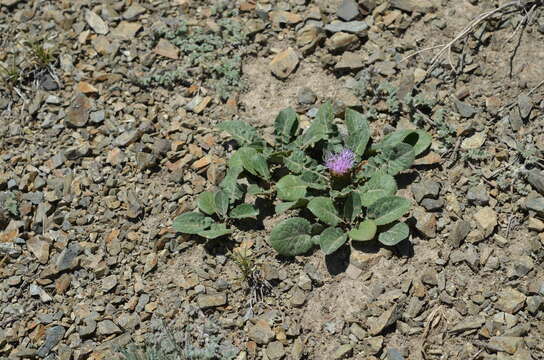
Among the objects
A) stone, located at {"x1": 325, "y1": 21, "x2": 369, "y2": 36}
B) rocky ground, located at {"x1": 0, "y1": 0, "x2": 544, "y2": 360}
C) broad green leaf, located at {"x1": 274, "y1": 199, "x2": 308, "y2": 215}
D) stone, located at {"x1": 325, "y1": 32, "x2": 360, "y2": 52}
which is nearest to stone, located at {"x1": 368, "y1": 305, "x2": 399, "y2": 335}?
rocky ground, located at {"x1": 0, "y1": 0, "x2": 544, "y2": 360}

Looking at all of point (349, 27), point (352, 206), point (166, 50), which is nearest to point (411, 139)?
point (352, 206)

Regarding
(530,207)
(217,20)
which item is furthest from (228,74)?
(530,207)

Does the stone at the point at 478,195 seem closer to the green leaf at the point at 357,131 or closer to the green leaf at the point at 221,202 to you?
the green leaf at the point at 357,131


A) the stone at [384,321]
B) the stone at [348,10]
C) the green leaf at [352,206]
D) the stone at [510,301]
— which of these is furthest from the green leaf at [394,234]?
the stone at [348,10]

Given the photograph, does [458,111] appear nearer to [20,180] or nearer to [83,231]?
[83,231]

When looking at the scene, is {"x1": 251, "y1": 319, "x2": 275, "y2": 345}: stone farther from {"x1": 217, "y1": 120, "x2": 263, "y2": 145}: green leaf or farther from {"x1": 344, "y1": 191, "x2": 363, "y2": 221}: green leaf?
{"x1": 217, "y1": 120, "x2": 263, "y2": 145}: green leaf

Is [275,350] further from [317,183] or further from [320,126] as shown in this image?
[320,126]
